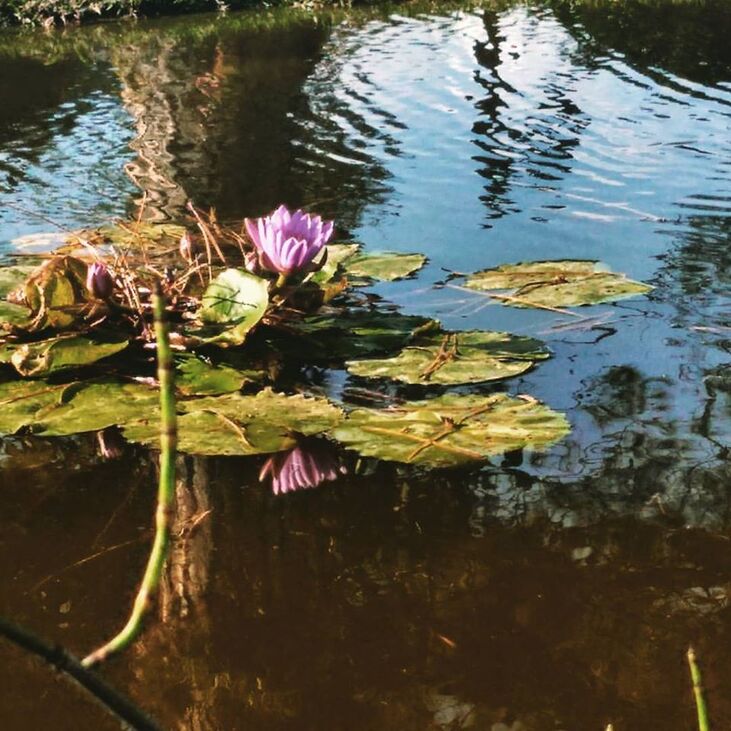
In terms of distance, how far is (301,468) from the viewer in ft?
5.05

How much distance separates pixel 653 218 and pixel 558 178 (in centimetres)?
61

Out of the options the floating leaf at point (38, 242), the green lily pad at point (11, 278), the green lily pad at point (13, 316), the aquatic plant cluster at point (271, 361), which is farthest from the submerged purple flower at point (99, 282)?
the floating leaf at point (38, 242)

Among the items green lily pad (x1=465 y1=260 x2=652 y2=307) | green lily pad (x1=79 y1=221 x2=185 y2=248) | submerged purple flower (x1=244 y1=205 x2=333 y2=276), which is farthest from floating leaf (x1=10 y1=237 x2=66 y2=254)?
green lily pad (x1=465 y1=260 x2=652 y2=307)

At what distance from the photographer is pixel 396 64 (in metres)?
6.64

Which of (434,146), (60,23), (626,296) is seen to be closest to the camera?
(626,296)

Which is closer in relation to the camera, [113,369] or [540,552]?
[540,552]

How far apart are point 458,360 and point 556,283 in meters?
0.54

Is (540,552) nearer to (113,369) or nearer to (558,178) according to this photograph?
(113,369)

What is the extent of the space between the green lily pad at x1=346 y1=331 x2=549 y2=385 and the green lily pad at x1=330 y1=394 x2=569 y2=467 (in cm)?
10

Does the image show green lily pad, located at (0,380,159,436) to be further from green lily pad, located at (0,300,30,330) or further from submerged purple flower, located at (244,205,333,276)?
submerged purple flower, located at (244,205,333,276)

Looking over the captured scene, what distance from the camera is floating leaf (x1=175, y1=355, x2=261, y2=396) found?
5.93ft

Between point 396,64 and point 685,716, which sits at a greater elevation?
point 685,716

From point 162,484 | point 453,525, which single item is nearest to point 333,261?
point 453,525

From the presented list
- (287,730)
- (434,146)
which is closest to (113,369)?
(287,730)
